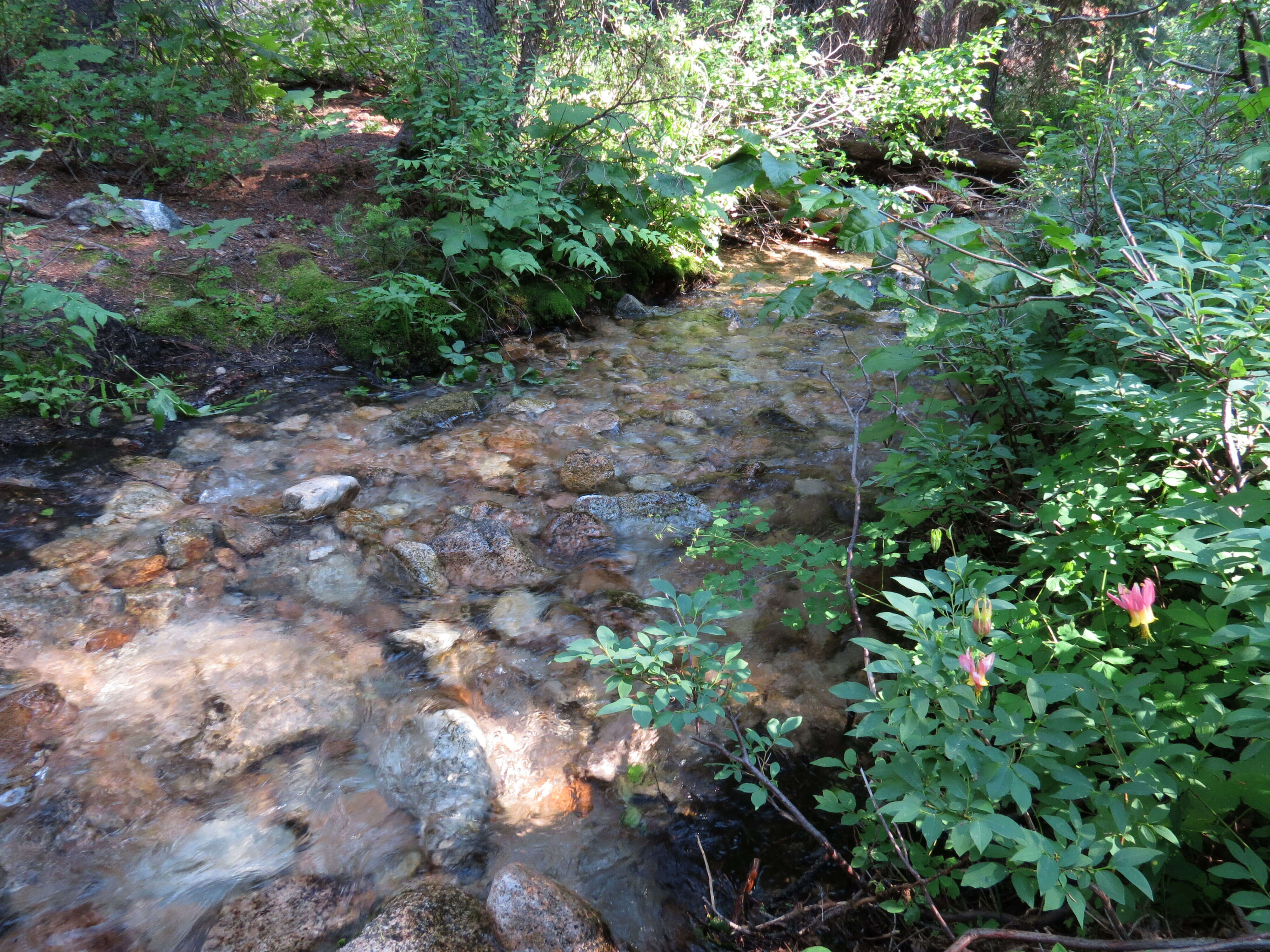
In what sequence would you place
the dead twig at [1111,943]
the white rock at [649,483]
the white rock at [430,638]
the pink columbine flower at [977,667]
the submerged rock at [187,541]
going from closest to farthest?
the dead twig at [1111,943]
the pink columbine flower at [977,667]
the white rock at [430,638]
the submerged rock at [187,541]
the white rock at [649,483]

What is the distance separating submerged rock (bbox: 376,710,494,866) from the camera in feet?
6.89

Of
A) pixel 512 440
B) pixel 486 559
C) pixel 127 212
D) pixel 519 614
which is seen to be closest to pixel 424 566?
pixel 486 559

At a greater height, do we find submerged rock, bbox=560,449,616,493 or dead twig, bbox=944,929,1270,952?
dead twig, bbox=944,929,1270,952

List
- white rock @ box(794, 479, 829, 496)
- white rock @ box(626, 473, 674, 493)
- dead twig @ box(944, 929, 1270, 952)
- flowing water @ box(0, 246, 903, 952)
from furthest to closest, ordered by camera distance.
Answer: white rock @ box(626, 473, 674, 493) < white rock @ box(794, 479, 829, 496) < flowing water @ box(0, 246, 903, 952) < dead twig @ box(944, 929, 1270, 952)

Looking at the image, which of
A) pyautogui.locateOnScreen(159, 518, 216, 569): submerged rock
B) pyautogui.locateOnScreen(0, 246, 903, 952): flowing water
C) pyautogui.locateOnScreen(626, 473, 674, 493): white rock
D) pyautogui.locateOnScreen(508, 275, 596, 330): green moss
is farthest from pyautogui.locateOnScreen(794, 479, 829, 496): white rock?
pyautogui.locateOnScreen(508, 275, 596, 330): green moss

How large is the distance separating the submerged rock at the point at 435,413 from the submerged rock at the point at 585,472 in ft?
3.38

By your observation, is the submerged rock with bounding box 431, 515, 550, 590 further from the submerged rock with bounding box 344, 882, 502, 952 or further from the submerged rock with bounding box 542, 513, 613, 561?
the submerged rock with bounding box 344, 882, 502, 952

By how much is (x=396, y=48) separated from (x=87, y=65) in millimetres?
3090

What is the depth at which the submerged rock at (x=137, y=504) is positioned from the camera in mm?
3266

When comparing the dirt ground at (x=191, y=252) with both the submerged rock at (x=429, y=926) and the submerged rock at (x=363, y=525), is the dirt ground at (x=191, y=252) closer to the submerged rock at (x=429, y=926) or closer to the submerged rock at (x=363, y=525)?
the submerged rock at (x=363, y=525)

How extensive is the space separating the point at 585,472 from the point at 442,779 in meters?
2.15

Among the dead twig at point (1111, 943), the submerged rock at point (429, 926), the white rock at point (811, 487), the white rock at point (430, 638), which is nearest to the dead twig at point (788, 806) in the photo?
the dead twig at point (1111, 943)

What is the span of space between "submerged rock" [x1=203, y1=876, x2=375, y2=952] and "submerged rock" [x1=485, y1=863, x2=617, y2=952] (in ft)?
1.34

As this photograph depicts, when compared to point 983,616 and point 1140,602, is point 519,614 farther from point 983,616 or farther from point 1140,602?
point 1140,602
